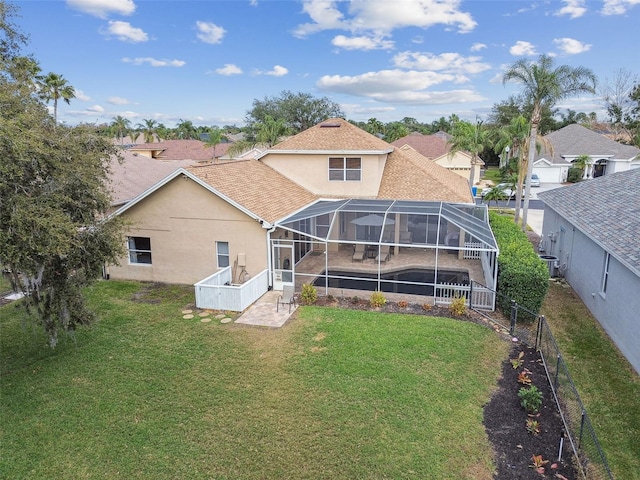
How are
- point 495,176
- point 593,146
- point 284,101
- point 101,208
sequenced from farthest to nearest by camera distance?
point 284,101
point 495,176
point 593,146
point 101,208

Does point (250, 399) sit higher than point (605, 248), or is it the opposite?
point (605, 248)

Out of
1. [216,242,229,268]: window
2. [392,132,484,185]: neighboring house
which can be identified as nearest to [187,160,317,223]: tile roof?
[216,242,229,268]: window

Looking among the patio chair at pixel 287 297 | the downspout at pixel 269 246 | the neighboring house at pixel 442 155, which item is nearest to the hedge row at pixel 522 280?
the patio chair at pixel 287 297

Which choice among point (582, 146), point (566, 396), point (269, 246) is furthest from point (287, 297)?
point (582, 146)

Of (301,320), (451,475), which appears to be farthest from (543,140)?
(451,475)

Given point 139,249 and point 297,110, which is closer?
point 139,249

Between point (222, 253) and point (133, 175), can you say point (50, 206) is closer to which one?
point (222, 253)

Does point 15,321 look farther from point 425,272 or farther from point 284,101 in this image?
point 284,101
